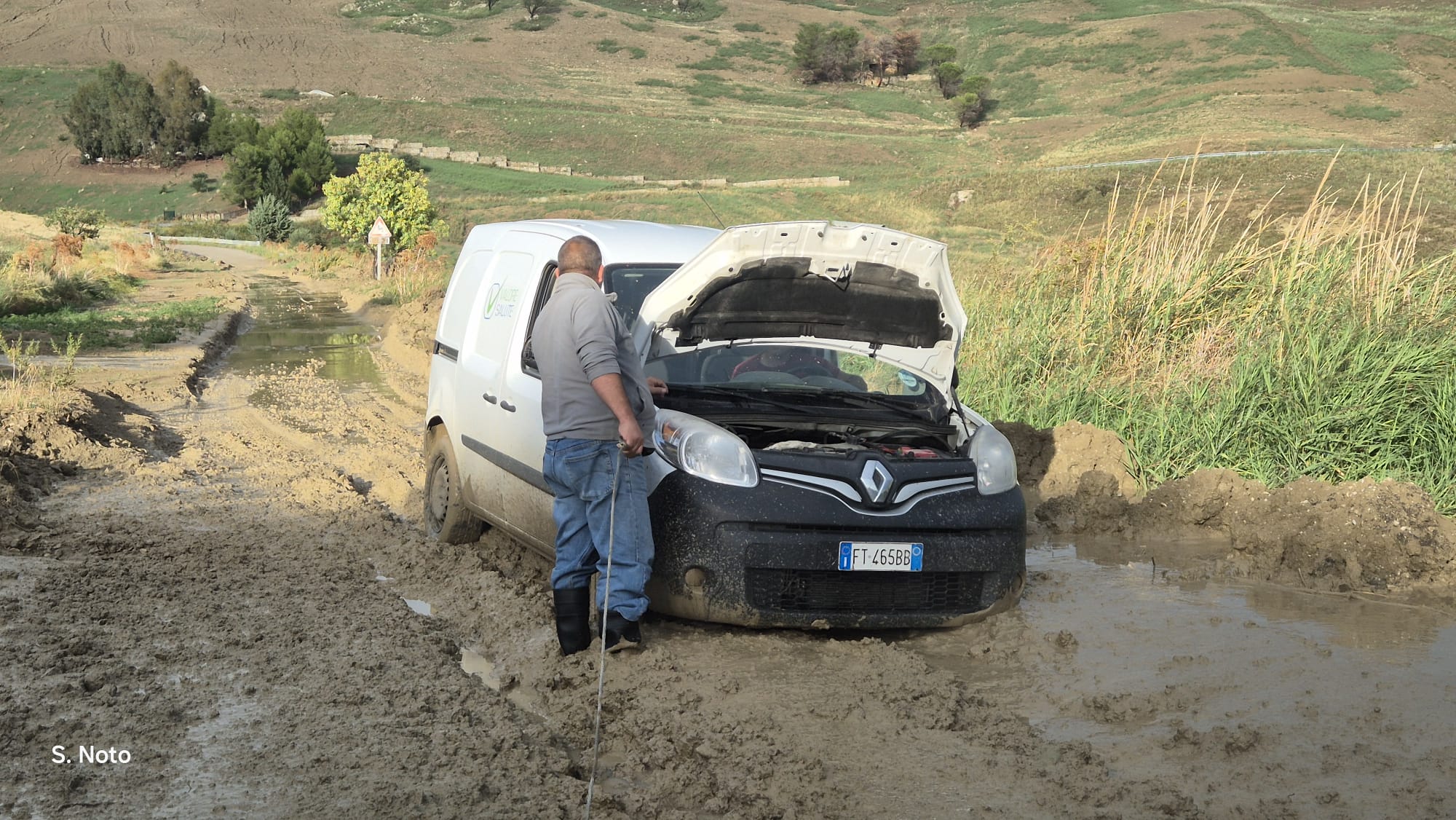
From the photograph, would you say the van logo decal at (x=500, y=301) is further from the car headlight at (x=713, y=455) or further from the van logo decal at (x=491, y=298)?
the car headlight at (x=713, y=455)

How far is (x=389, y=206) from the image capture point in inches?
1809

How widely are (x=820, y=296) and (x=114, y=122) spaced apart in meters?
98.2

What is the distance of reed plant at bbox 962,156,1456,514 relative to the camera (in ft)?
29.5

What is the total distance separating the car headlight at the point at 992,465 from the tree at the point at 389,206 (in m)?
40.1

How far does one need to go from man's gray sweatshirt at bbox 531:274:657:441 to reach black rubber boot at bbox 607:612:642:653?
0.82m

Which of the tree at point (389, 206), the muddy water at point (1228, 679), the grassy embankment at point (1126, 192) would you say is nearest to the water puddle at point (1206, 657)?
the muddy water at point (1228, 679)

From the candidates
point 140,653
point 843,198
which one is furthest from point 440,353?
point 843,198

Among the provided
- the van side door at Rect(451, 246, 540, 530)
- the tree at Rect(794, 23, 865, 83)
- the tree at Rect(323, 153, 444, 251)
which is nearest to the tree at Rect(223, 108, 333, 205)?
the tree at Rect(323, 153, 444, 251)

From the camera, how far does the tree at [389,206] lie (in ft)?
149

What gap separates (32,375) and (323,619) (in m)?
7.34

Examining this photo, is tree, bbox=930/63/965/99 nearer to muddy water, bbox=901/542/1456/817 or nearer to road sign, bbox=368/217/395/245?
road sign, bbox=368/217/395/245

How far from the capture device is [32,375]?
11.8 m

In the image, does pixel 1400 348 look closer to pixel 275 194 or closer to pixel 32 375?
pixel 32 375

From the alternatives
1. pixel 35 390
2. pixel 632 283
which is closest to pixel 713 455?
pixel 632 283
